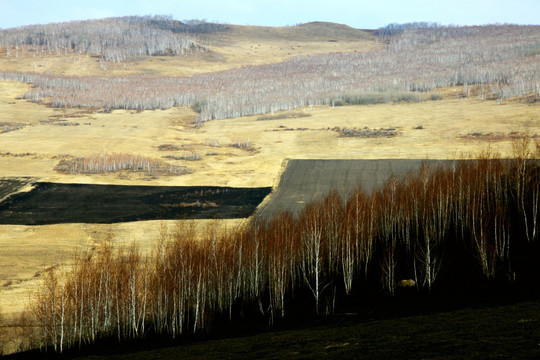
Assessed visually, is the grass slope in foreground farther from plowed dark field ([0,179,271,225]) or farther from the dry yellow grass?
plowed dark field ([0,179,271,225])

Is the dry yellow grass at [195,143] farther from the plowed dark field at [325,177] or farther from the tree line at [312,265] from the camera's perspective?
the tree line at [312,265]

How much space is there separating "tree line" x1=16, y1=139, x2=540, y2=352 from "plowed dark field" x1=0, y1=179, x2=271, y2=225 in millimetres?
18667

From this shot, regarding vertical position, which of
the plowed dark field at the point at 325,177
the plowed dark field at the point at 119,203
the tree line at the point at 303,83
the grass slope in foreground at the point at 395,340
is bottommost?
the plowed dark field at the point at 119,203

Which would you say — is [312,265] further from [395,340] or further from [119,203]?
[119,203]

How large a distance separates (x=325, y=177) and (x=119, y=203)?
77.5 feet

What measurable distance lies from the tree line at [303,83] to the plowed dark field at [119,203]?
5784 cm

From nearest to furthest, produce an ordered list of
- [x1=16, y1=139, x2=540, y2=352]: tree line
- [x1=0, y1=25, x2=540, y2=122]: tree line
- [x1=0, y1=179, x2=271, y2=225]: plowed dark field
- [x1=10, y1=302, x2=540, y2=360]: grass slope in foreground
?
[x1=10, y1=302, x2=540, y2=360]: grass slope in foreground, [x1=16, y1=139, x2=540, y2=352]: tree line, [x1=0, y1=179, x2=271, y2=225]: plowed dark field, [x1=0, y1=25, x2=540, y2=122]: tree line

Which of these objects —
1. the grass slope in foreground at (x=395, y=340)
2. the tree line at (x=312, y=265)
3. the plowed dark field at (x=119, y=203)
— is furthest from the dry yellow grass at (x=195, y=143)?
the grass slope in foreground at (x=395, y=340)

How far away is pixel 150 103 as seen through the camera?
145375 millimetres

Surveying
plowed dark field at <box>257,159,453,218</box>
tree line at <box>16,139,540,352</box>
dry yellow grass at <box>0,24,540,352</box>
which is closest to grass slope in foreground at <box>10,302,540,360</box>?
tree line at <box>16,139,540,352</box>

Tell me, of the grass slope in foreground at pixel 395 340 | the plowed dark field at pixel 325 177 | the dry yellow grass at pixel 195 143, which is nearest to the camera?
the grass slope in foreground at pixel 395 340

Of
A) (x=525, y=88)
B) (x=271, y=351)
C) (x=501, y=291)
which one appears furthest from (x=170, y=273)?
(x=525, y=88)

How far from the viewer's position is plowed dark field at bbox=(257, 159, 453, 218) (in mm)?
66562

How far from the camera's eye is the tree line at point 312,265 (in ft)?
118
